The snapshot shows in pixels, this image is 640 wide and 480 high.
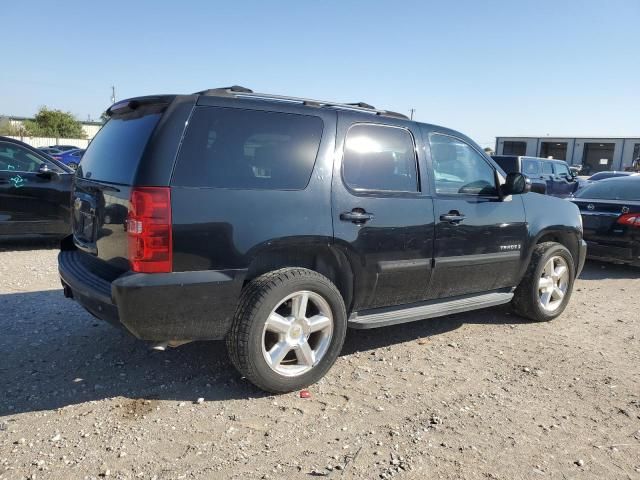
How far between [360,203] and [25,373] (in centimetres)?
261

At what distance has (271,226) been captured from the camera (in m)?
3.22

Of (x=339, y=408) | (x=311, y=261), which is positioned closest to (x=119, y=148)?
(x=311, y=261)

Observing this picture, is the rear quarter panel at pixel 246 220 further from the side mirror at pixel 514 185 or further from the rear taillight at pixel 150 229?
the side mirror at pixel 514 185

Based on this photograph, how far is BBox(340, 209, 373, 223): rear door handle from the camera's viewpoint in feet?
11.6

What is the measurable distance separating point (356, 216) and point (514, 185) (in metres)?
1.78

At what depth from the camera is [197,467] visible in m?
2.61

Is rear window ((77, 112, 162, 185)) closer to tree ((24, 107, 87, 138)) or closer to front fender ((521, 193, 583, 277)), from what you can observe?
front fender ((521, 193, 583, 277))

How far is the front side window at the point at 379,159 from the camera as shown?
12.2 ft

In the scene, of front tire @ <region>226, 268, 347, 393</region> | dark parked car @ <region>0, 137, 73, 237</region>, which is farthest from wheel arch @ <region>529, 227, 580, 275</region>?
dark parked car @ <region>0, 137, 73, 237</region>

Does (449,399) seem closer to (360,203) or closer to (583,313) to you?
(360,203)

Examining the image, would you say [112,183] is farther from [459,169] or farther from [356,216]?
[459,169]

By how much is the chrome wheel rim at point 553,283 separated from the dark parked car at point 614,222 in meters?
2.69

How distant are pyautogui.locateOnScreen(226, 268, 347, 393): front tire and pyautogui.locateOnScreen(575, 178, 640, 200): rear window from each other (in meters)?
6.43

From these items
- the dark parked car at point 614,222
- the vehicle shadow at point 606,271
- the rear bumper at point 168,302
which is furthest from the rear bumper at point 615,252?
the rear bumper at point 168,302
